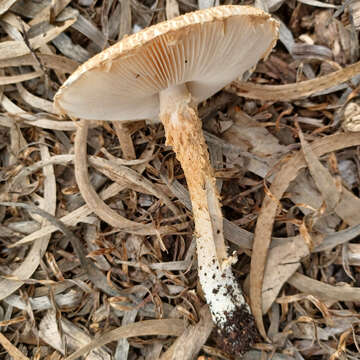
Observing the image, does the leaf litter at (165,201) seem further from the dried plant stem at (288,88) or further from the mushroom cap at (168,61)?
the mushroom cap at (168,61)

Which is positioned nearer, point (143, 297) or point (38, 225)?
point (143, 297)

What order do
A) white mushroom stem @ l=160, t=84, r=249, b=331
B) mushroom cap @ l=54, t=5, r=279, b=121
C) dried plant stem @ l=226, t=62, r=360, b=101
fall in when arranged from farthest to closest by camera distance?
1. dried plant stem @ l=226, t=62, r=360, b=101
2. white mushroom stem @ l=160, t=84, r=249, b=331
3. mushroom cap @ l=54, t=5, r=279, b=121

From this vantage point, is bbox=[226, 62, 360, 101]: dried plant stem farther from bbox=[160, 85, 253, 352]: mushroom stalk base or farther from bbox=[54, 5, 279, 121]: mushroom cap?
bbox=[160, 85, 253, 352]: mushroom stalk base

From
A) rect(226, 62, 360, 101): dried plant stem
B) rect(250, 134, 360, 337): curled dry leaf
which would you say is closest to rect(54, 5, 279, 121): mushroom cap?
rect(226, 62, 360, 101): dried plant stem

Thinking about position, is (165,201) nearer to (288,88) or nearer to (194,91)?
(194,91)

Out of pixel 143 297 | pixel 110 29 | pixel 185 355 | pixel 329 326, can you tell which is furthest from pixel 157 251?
pixel 110 29

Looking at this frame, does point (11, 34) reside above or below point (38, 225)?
above

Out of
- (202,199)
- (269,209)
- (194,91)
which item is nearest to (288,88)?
(194,91)

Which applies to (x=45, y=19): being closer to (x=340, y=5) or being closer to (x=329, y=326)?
(x=340, y=5)
